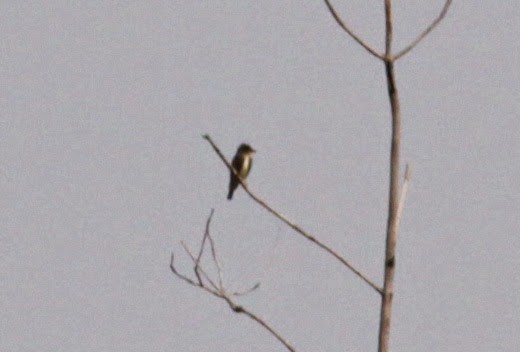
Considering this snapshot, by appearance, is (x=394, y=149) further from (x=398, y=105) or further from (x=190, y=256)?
(x=190, y=256)

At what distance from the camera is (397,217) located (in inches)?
89.0

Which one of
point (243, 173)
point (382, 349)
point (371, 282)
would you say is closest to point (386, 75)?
point (371, 282)

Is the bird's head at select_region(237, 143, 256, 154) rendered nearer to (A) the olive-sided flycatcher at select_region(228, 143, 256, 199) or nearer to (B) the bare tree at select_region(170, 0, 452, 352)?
(A) the olive-sided flycatcher at select_region(228, 143, 256, 199)

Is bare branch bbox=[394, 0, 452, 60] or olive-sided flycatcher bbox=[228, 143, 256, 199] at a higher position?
olive-sided flycatcher bbox=[228, 143, 256, 199]

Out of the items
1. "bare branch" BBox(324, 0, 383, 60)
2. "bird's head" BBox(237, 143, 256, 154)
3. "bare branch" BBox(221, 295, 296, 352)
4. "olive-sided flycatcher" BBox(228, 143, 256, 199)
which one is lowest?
"bare branch" BBox(221, 295, 296, 352)

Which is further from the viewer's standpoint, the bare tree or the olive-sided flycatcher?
the olive-sided flycatcher

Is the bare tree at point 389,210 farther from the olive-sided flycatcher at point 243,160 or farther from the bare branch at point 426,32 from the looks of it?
the olive-sided flycatcher at point 243,160

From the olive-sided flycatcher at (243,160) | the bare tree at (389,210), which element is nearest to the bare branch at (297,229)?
the bare tree at (389,210)

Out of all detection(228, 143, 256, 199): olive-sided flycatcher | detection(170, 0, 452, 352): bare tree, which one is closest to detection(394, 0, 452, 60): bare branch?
detection(170, 0, 452, 352): bare tree

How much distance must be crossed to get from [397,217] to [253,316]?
0.54 meters

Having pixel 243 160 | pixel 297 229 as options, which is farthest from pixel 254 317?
pixel 243 160

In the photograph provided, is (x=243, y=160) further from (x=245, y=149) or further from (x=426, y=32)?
(x=426, y=32)

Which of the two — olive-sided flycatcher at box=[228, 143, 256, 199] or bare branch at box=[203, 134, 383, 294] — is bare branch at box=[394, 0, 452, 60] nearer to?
bare branch at box=[203, 134, 383, 294]

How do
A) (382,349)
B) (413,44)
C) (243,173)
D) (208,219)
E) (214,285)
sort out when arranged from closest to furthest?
(382,349) → (413,44) → (214,285) → (208,219) → (243,173)
